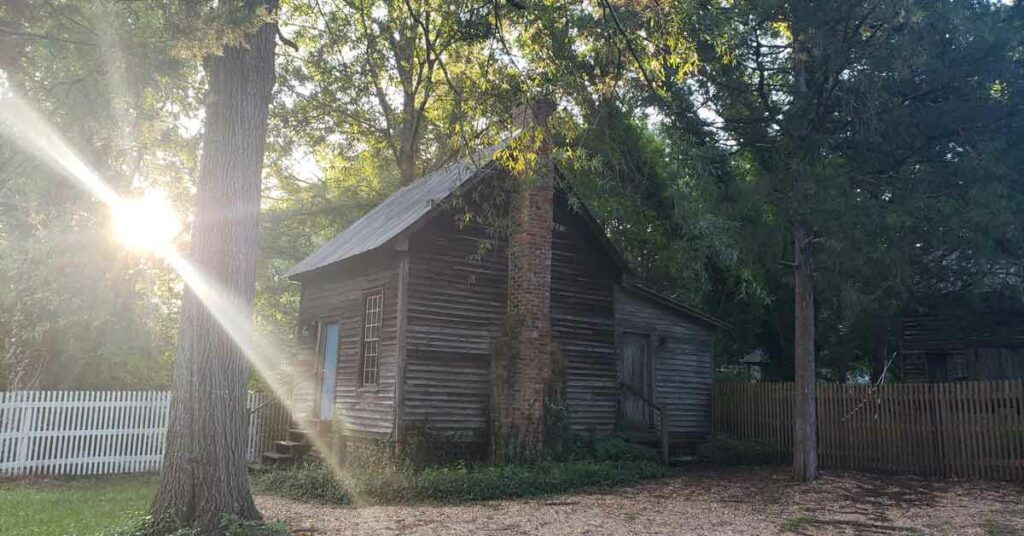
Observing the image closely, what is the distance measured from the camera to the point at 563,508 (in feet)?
33.9

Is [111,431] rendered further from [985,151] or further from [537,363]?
[985,151]

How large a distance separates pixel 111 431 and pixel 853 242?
1498cm

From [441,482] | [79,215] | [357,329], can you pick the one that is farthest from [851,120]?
[79,215]

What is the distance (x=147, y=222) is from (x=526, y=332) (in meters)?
11.2

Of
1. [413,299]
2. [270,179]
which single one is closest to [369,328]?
[413,299]

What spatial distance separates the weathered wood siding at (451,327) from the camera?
1353 centimetres

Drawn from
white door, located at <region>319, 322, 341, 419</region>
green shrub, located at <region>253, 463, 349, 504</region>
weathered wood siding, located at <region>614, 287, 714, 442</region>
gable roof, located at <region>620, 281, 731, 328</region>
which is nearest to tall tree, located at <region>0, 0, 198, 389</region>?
white door, located at <region>319, 322, 341, 419</region>

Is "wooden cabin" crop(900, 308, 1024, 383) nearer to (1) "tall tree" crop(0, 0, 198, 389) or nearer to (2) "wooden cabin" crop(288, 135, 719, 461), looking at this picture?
(2) "wooden cabin" crop(288, 135, 719, 461)

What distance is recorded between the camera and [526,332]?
1386 cm

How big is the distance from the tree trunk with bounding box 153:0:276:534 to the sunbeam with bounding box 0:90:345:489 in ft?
0.39

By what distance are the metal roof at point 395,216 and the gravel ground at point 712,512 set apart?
489 cm

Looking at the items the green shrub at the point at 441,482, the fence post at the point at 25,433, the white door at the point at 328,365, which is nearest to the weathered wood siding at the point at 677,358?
the green shrub at the point at 441,482

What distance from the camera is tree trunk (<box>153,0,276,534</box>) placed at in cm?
764

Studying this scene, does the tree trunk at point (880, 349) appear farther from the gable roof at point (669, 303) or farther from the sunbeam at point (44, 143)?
the sunbeam at point (44, 143)
